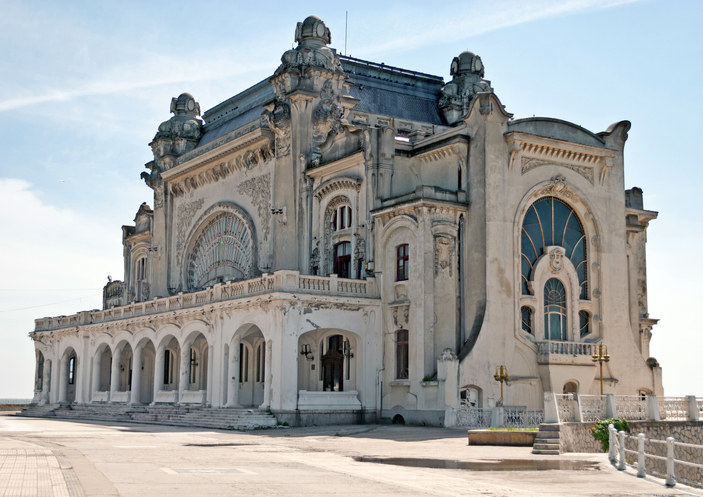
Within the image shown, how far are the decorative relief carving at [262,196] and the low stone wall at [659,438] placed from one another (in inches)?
1001

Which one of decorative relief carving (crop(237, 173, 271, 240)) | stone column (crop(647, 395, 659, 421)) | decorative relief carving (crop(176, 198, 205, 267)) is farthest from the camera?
decorative relief carving (crop(176, 198, 205, 267))

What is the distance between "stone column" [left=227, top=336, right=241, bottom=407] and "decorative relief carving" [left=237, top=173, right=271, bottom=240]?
956cm

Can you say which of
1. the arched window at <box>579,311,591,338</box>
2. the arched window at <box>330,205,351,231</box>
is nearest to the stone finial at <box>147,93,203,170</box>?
the arched window at <box>330,205,351,231</box>

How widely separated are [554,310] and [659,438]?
10.9 m

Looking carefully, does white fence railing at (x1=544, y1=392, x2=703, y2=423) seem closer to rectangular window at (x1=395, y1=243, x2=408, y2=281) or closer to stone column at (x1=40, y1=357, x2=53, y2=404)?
rectangular window at (x1=395, y1=243, x2=408, y2=281)

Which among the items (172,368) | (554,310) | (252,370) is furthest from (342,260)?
(172,368)

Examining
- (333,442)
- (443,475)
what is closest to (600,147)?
(333,442)

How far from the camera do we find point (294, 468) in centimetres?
2119

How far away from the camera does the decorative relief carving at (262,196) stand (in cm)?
5341

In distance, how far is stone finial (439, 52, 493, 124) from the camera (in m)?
57.6

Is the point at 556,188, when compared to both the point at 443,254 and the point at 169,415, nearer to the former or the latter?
the point at 443,254

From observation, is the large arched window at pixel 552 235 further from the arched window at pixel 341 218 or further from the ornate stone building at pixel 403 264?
the arched window at pixel 341 218

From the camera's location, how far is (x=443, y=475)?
67.5ft

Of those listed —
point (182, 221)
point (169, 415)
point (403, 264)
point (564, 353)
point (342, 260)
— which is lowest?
point (169, 415)
